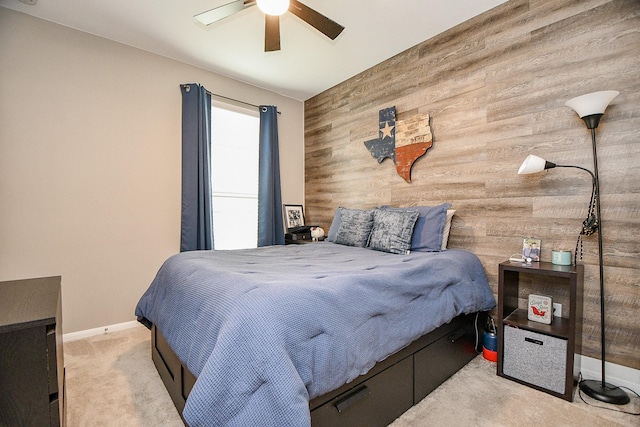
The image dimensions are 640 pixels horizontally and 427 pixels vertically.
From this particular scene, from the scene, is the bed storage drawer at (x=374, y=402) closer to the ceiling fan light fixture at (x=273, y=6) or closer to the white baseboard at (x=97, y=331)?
the ceiling fan light fixture at (x=273, y=6)

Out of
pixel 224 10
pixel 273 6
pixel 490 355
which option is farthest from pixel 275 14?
pixel 490 355

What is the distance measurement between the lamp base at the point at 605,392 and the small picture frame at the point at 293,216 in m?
3.15

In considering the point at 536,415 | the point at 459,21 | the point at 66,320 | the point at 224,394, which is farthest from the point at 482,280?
the point at 66,320

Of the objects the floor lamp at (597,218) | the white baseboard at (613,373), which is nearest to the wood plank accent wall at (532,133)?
the white baseboard at (613,373)

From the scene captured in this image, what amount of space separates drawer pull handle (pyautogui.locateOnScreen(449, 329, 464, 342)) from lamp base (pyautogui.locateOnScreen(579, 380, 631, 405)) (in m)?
0.70

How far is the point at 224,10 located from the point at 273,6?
14.4 inches

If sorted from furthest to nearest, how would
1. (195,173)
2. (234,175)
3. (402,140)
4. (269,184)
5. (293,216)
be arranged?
(293,216) → (269,184) → (234,175) → (195,173) → (402,140)

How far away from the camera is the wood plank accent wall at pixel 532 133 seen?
1.81m

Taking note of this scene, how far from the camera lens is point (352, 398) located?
1.31m

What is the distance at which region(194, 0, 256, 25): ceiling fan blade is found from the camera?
1946 millimetres

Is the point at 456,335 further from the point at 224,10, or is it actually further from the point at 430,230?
the point at 224,10

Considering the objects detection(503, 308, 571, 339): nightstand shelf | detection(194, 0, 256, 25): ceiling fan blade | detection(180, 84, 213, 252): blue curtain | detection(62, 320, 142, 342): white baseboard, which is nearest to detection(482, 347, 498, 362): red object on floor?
detection(503, 308, 571, 339): nightstand shelf

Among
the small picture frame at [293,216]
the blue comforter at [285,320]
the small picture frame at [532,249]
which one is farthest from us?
the small picture frame at [293,216]

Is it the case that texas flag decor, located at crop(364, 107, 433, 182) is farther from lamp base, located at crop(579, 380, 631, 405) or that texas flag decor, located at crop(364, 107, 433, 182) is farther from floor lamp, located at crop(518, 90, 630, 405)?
lamp base, located at crop(579, 380, 631, 405)
